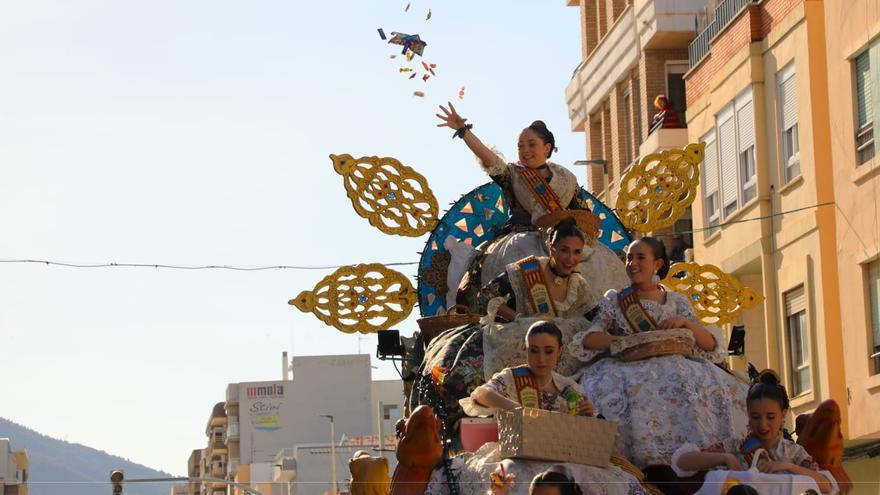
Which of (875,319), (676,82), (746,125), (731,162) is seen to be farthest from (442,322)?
(676,82)

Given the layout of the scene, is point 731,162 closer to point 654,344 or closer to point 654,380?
point 654,344

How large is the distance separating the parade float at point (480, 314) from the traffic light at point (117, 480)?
1198cm

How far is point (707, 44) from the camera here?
3584cm

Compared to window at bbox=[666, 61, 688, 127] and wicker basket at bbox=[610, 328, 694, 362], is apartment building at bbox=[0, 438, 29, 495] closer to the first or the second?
window at bbox=[666, 61, 688, 127]

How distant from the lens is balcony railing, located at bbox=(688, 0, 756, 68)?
33.5 meters

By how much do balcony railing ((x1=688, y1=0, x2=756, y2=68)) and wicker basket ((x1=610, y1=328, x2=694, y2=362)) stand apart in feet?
69.9

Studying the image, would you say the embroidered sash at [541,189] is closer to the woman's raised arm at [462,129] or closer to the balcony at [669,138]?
the woman's raised arm at [462,129]

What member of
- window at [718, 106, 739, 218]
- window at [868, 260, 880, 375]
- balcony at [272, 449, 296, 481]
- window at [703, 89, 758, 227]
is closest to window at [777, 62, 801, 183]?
window at [703, 89, 758, 227]

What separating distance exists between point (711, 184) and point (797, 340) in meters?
4.73

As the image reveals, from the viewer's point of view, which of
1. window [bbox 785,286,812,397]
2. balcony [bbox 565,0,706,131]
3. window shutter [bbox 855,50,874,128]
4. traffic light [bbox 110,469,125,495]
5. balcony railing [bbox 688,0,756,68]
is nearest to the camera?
window shutter [bbox 855,50,874,128]

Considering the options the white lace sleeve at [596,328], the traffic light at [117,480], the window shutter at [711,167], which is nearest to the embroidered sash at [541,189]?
the white lace sleeve at [596,328]

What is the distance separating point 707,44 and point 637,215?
64.3ft

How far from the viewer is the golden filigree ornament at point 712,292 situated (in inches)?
652

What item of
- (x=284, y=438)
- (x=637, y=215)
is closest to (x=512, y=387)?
(x=637, y=215)
